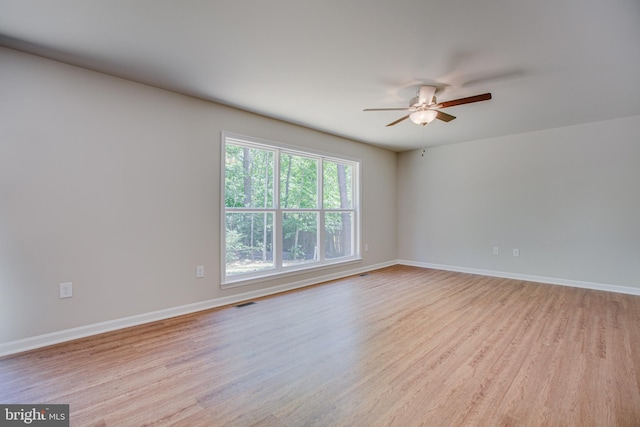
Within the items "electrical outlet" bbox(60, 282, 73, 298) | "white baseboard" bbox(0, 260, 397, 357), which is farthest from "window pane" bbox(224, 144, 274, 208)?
"electrical outlet" bbox(60, 282, 73, 298)

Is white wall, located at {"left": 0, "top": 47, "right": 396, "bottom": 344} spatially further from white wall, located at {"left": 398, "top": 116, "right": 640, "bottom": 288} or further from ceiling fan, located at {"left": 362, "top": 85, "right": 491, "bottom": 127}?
white wall, located at {"left": 398, "top": 116, "right": 640, "bottom": 288}

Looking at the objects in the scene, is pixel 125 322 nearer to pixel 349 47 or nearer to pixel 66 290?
pixel 66 290

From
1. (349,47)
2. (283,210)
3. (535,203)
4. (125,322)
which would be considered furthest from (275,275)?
(535,203)

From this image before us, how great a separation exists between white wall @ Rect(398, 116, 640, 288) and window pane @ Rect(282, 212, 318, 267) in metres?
2.49

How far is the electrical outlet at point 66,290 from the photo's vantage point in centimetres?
262

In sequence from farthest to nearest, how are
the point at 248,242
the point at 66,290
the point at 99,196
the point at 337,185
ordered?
1. the point at 337,185
2. the point at 248,242
3. the point at 99,196
4. the point at 66,290

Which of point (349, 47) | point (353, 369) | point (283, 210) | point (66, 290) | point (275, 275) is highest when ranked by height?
point (349, 47)

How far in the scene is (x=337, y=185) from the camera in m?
5.36

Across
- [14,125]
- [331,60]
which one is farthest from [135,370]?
[331,60]

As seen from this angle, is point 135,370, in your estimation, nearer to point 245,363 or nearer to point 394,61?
point 245,363

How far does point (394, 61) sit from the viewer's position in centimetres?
261

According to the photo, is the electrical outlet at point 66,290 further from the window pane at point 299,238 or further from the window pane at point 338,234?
the window pane at point 338,234

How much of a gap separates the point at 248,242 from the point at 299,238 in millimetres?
924

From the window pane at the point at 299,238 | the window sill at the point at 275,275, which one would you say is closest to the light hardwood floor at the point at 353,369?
the window sill at the point at 275,275
